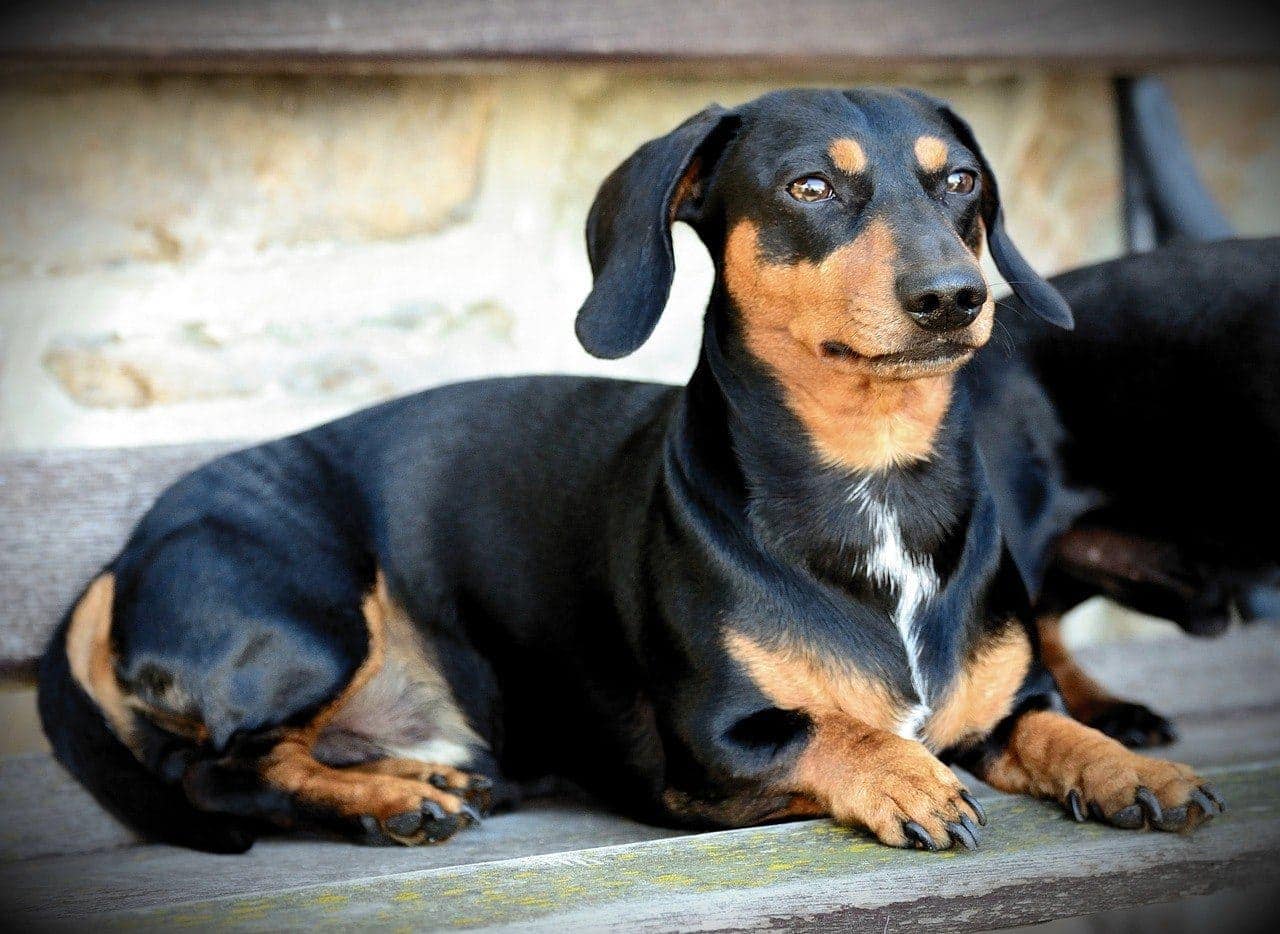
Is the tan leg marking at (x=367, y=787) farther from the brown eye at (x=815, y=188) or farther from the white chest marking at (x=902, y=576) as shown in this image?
the brown eye at (x=815, y=188)

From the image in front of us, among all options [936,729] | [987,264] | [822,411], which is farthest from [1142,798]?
[987,264]

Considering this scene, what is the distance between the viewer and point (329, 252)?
10.3ft

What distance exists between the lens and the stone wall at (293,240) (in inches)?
118

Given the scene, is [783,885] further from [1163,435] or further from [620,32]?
[620,32]

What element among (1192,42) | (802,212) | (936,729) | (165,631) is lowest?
(165,631)

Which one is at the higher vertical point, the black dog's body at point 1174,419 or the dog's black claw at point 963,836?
the black dog's body at point 1174,419

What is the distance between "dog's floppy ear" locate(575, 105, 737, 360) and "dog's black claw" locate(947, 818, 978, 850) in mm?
839

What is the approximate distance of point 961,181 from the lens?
86.7 inches

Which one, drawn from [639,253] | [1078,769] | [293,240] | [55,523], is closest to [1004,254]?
[639,253]

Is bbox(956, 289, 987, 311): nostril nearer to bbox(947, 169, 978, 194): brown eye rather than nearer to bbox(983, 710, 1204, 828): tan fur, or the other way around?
bbox(947, 169, 978, 194): brown eye

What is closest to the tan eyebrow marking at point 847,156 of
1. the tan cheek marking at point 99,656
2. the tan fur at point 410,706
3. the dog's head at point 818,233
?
the dog's head at point 818,233

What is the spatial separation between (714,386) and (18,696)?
2060 mm

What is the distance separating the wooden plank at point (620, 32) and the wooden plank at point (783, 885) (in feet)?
5.52

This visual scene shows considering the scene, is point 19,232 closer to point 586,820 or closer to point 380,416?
point 380,416
